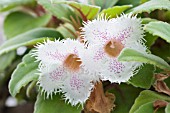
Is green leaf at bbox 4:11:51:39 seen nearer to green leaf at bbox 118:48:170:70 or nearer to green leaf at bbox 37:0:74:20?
green leaf at bbox 37:0:74:20

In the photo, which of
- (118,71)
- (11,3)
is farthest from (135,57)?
(11,3)

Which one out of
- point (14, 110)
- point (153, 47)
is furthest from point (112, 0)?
point (14, 110)

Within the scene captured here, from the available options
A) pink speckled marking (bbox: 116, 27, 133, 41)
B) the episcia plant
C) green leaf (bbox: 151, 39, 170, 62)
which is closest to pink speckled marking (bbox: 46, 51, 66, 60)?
the episcia plant

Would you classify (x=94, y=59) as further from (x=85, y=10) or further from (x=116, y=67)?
(x=85, y=10)

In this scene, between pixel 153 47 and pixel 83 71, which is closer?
pixel 83 71

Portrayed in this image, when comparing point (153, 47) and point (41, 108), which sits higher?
point (153, 47)

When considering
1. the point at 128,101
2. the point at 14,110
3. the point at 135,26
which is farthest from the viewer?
the point at 14,110

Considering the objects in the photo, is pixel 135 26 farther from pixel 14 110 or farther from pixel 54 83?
pixel 14 110
